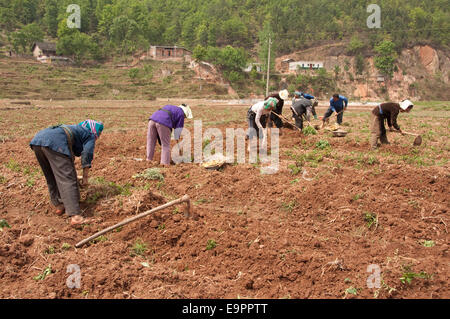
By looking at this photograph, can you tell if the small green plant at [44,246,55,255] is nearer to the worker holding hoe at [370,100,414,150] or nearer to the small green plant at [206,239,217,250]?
the small green plant at [206,239,217,250]

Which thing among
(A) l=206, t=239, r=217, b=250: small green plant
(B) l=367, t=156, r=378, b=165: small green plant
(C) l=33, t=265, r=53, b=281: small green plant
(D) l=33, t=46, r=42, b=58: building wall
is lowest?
(C) l=33, t=265, r=53, b=281: small green plant

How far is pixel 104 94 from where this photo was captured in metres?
42.4

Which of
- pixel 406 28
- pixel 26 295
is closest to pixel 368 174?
pixel 26 295

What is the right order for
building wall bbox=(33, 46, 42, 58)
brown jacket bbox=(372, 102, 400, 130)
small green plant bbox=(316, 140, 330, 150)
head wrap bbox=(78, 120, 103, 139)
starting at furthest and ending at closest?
building wall bbox=(33, 46, 42, 58) → small green plant bbox=(316, 140, 330, 150) → brown jacket bbox=(372, 102, 400, 130) → head wrap bbox=(78, 120, 103, 139)

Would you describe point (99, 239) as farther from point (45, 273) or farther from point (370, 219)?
point (370, 219)

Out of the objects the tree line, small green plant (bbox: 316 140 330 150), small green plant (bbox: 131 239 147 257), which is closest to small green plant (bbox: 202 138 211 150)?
small green plant (bbox: 316 140 330 150)

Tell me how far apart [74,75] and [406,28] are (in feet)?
238

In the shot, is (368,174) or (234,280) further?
(368,174)

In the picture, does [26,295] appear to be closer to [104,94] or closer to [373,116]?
[373,116]

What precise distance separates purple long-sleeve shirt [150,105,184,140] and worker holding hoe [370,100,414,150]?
15.7 feet

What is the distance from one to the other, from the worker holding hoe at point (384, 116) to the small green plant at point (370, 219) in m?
3.84

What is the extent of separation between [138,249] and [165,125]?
3.41 metres

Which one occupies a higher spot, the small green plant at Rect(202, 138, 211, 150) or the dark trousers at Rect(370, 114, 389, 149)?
the dark trousers at Rect(370, 114, 389, 149)

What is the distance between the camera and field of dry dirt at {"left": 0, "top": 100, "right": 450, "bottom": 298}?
3479 mm
